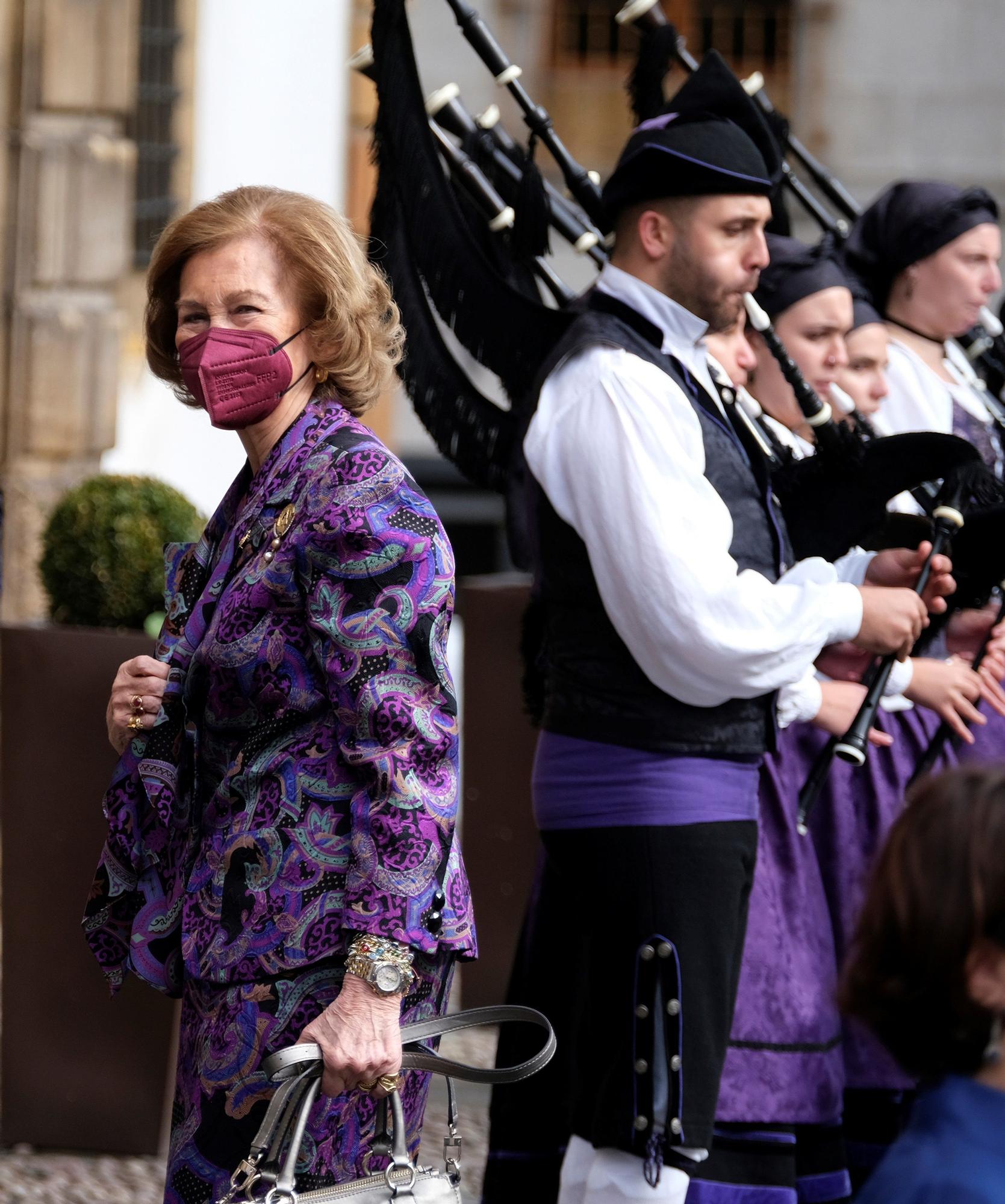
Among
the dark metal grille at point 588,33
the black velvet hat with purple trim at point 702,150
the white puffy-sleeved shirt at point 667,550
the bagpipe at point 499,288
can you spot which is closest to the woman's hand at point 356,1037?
the white puffy-sleeved shirt at point 667,550

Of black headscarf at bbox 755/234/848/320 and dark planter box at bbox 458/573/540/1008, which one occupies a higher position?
black headscarf at bbox 755/234/848/320

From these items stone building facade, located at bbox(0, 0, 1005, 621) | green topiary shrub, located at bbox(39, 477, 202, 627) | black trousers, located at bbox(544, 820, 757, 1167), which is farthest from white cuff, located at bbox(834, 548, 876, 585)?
stone building facade, located at bbox(0, 0, 1005, 621)

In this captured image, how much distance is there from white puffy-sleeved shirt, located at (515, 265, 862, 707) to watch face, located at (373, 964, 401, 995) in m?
0.87

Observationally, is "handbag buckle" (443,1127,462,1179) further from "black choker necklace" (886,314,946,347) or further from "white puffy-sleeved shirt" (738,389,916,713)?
"black choker necklace" (886,314,946,347)

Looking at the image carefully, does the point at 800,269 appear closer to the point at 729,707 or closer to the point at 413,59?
the point at 413,59

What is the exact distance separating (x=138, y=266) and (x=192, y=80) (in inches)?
30.7

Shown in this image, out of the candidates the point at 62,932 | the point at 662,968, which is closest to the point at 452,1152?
the point at 662,968

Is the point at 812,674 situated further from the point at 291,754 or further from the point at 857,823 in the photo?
the point at 291,754

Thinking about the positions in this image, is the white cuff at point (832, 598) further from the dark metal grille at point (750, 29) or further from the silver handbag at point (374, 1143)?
the dark metal grille at point (750, 29)

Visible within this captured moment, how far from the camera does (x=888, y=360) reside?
416 centimetres

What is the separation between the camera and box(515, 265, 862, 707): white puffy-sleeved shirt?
109 inches

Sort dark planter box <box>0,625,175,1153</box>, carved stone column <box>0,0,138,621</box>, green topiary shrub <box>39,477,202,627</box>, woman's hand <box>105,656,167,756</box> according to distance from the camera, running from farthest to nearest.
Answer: carved stone column <box>0,0,138,621</box>, green topiary shrub <box>39,477,202,627</box>, dark planter box <box>0,625,175,1153</box>, woman's hand <box>105,656,167,756</box>

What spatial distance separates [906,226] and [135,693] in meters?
2.55

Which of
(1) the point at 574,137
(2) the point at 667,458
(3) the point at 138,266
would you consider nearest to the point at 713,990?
(2) the point at 667,458
